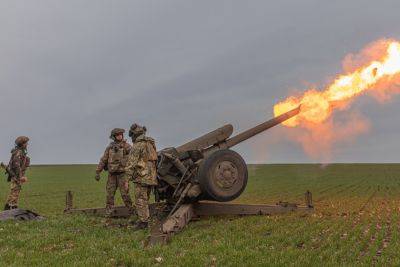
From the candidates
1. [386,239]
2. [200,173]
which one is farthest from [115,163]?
[386,239]

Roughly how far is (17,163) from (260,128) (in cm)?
Answer: 825

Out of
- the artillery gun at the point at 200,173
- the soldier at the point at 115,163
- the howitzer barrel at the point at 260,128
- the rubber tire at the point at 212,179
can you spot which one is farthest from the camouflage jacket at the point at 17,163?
the howitzer barrel at the point at 260,128

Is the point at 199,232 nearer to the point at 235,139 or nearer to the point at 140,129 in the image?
the point at 140,129

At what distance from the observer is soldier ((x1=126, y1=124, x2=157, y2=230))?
12.4m

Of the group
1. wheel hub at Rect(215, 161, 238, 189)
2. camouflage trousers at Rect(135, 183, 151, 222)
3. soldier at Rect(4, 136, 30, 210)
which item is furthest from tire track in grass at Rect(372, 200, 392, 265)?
soldier at Rect(4, 136, 30, 210)

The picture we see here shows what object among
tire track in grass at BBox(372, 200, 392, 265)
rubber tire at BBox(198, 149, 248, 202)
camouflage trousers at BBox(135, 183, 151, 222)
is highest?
rubber tire at BBox(198, 149, 248, 202)

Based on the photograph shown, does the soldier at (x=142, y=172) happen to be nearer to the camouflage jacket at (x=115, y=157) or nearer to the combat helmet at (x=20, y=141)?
the camouflage jacket at (x=115, y=157)

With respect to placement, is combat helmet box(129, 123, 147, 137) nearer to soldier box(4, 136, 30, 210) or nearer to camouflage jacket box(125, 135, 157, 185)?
camouflage jacket box(125, 135, 157, 185)

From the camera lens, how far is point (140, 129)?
12938mm

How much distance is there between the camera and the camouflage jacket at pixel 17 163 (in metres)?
15.9

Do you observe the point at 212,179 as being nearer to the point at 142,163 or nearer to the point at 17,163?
the point at 142,163

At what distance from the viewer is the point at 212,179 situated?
1342cm

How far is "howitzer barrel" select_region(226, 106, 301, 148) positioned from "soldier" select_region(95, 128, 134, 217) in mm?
3442

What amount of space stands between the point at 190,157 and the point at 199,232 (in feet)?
10.8
